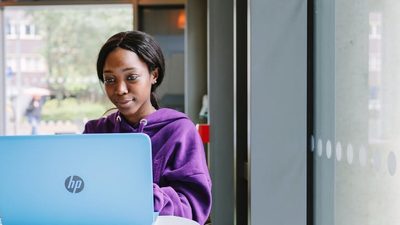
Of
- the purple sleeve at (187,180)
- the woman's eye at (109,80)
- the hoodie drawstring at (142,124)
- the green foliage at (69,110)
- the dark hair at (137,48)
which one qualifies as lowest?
the green foliage at (69,110)

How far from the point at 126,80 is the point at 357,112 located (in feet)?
1.76

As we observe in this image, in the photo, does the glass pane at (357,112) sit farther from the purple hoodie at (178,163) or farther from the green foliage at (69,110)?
the green foliage at (69,110)

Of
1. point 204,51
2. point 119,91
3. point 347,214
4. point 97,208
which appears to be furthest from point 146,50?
point 204,51

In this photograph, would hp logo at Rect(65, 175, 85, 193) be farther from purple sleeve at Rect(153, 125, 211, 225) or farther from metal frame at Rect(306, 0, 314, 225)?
metal frame at Rect(306, 0, 314, 225)

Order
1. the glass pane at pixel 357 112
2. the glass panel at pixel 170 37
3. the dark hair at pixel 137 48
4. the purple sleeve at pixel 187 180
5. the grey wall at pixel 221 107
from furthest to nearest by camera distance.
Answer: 1. the glass panel at pixel 170 37
2. the grey wall at pixel 221 107
3. the dark hair at pixel 137 48
4. the purple sleeve at pixel 187 180
5. the glass pane at pixel 357 112

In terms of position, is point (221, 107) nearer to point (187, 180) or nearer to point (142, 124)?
point (142, 124)

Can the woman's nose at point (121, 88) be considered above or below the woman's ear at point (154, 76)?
below

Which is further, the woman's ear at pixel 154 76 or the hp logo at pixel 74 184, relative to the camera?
the woman's ear at pixel 154 76

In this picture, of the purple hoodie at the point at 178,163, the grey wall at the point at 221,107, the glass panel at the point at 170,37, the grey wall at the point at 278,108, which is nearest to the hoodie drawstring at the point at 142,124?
the purple hoodie at the point at 178,163

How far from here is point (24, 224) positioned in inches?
44.5

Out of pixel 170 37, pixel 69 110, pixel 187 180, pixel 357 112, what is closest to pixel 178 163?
pixel 187 180

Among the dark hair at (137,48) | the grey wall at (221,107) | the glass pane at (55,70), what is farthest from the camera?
the glass pane at (55,70)

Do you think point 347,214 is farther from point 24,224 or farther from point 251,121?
point 24,224

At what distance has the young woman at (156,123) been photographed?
1.38 meters
